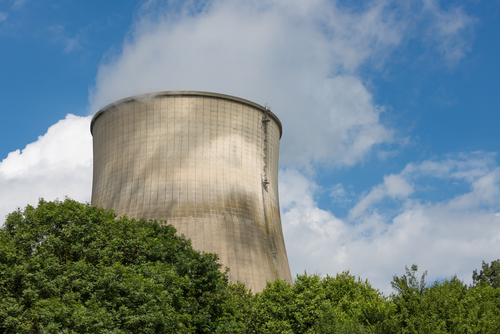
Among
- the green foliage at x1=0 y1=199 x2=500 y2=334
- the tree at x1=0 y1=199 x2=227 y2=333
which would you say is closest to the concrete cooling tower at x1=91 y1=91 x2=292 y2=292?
the green foliage at x1=0 y1=199 x2=500 y2=334

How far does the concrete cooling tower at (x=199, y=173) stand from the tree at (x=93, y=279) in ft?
24.4

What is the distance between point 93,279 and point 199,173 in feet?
38.0

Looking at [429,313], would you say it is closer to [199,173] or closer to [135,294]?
[135,294]

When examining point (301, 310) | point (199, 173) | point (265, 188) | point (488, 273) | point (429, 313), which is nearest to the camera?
point (429, 313)

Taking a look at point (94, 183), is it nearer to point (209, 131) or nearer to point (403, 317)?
point (209, 131)

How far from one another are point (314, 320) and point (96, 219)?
24.7 feet

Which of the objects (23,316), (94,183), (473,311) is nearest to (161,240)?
(23,316)

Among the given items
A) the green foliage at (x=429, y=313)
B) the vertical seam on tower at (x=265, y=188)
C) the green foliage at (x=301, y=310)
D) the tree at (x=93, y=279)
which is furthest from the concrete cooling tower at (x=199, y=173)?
the green foliage at (x=429, y=313)

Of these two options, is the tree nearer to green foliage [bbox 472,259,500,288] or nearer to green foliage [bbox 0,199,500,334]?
green foliage [bbox 0,199,500,334]

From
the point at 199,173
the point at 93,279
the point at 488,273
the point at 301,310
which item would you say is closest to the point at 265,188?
the point at 199,173

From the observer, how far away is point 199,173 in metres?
22.9

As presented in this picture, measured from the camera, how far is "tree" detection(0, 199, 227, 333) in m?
10.4

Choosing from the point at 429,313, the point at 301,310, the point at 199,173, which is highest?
the point at 199,173

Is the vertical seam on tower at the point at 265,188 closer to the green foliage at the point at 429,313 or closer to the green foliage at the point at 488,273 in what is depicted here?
the green foliage at the point at 429,313
